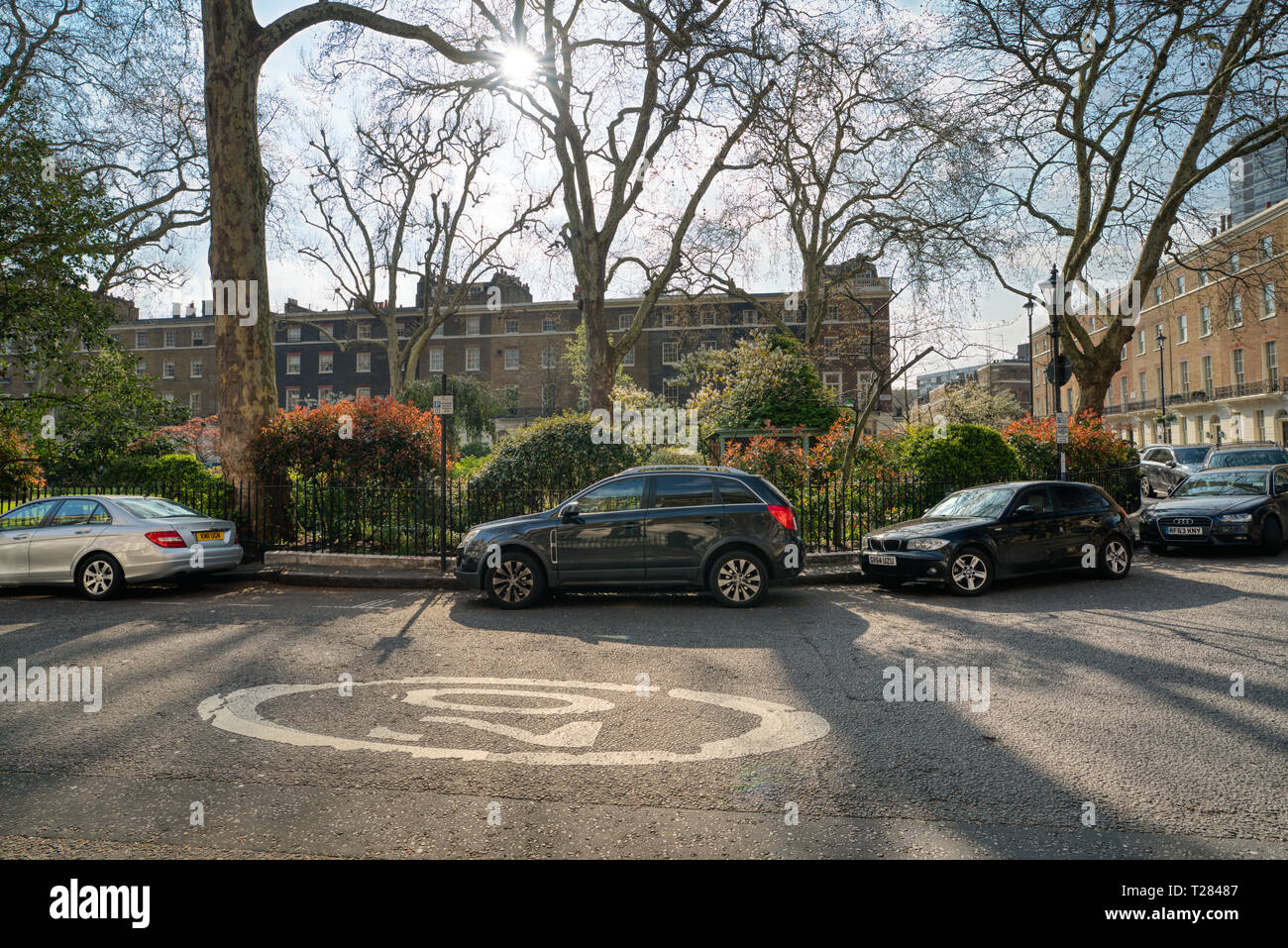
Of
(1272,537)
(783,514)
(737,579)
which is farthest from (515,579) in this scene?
(1272,537)

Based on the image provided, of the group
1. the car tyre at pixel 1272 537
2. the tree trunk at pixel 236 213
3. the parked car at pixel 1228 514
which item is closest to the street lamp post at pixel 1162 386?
the parked car at pixel 1228 514

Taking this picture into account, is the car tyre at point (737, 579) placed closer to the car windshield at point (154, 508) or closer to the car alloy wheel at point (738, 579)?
the car alloy wheel at point (738, 579)

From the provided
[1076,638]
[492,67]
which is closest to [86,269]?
[492,67]

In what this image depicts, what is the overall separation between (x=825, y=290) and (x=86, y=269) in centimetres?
2201

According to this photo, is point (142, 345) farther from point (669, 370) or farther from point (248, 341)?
point (248, 341)

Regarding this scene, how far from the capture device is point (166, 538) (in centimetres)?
1110

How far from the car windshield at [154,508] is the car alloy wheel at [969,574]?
11280 mm

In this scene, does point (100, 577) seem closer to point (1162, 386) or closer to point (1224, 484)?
point (1224, 484)

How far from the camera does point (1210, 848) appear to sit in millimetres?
3291

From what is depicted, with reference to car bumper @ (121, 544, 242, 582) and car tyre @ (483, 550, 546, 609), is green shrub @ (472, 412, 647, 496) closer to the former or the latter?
car tyre @ (483, 550, 546, 609)

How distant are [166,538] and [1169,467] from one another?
98.4 ft

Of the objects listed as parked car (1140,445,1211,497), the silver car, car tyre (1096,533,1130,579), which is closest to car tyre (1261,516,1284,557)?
car tyre (1096,533,1130,579)

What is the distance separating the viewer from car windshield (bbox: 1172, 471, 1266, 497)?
14.2 metres

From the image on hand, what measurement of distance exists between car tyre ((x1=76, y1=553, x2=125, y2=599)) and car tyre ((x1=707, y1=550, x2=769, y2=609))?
8336 mm
